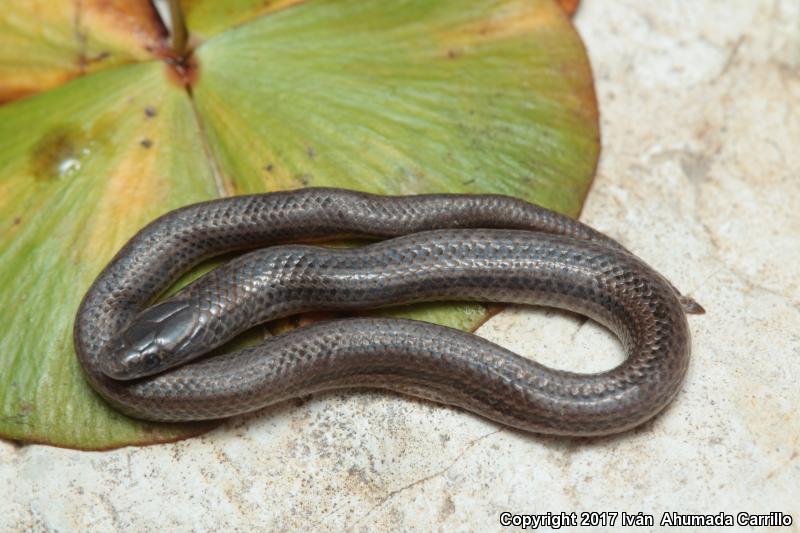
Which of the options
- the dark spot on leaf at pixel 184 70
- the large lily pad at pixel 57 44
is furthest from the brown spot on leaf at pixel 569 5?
the large lily pad at pixel 57 44

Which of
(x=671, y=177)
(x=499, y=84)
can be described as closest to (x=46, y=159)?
(x=499, y=84)

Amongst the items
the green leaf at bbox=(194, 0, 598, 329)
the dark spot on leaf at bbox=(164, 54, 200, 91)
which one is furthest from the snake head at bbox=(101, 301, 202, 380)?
the dark spot on leaf at bbox=(164, 54, 200, 91)

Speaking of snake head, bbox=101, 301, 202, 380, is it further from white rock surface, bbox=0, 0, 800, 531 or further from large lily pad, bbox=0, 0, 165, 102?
large lily pad, bbox=0, 0, 165, 102

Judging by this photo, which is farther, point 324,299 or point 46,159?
point 46,159

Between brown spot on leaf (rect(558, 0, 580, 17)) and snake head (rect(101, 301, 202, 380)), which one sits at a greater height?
brown spot on leaf (rect(558, 0, 580, 17))

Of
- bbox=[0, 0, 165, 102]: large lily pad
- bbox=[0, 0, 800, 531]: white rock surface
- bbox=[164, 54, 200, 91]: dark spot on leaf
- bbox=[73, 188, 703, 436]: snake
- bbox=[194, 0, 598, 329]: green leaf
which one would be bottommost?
bbox=[0, 0, 800, 531]: white rock surface

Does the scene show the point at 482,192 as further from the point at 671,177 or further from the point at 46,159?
the point at 46,159
